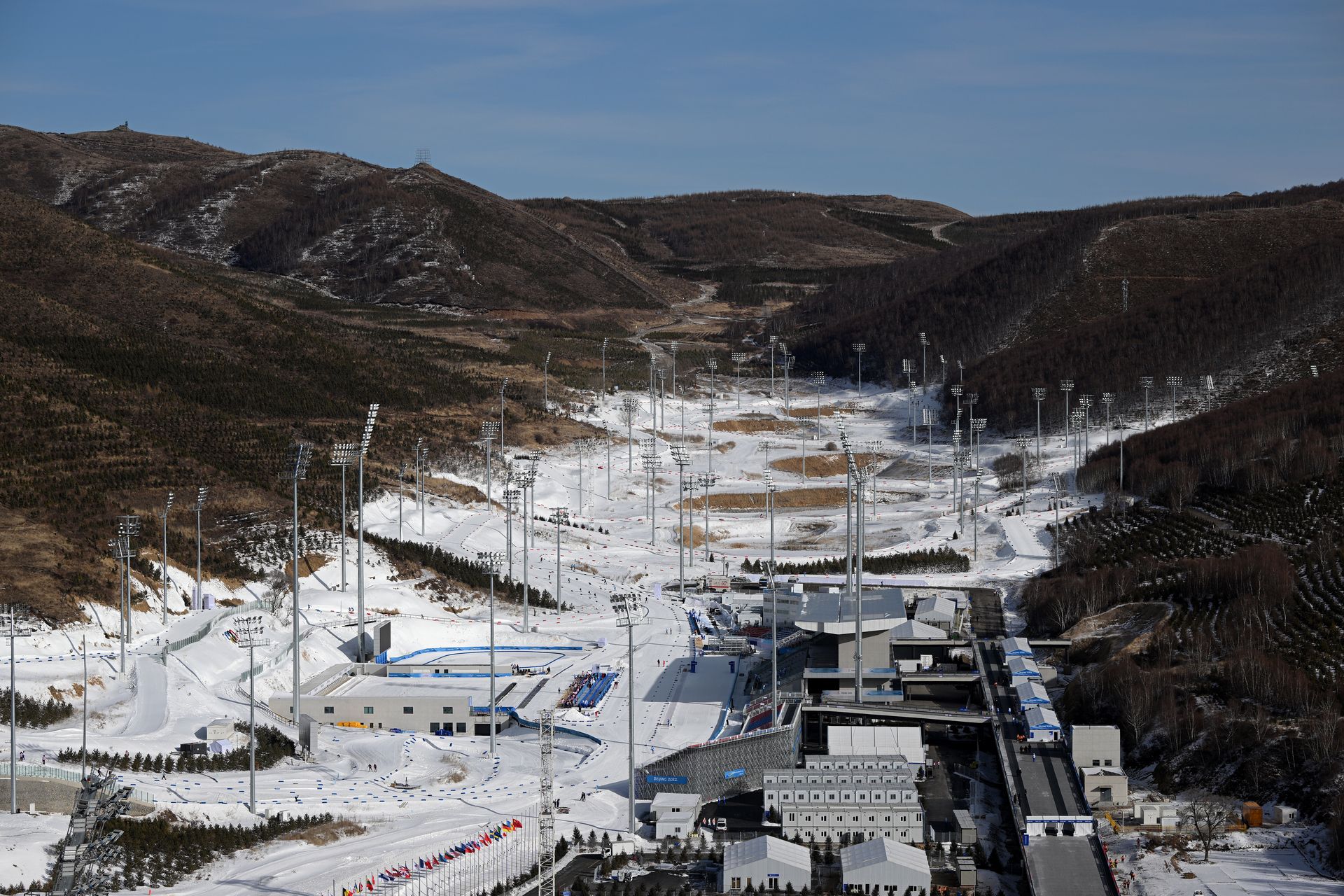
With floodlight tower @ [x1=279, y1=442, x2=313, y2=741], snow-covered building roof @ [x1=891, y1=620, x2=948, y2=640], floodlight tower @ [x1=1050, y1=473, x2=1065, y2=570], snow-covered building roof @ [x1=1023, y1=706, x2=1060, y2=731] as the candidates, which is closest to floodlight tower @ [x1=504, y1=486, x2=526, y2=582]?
floodlight tower @ [x1=279, y1=442, x2=313, y2=741]

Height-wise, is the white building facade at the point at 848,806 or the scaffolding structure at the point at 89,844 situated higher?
the scaffolding structure at the point at 89,844

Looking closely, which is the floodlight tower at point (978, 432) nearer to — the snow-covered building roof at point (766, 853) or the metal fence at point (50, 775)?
the snow-covered building roof at point (766, 853)

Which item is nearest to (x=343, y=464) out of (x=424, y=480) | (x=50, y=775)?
(x=50, y=775)

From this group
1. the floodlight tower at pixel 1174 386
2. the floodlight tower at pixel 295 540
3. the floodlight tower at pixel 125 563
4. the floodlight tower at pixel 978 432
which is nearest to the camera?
the floodlight tower at pixel 295 540

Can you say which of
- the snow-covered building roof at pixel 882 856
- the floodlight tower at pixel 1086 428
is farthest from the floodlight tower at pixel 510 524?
the floodlight tower at pixel 1086 428

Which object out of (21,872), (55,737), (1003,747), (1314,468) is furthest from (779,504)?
(21,872)

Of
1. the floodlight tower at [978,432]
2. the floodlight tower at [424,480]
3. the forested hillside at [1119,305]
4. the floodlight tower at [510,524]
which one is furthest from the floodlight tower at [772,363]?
the floodlight tower at [510,524]

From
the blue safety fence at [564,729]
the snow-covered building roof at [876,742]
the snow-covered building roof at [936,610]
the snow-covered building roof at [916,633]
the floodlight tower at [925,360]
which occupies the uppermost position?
the floodlight tower at [925,360]

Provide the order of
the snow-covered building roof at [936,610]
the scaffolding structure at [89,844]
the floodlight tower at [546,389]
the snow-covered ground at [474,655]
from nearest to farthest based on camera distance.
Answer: the scaffolding structure at [89,844] < the snow-covered ground at [474,655] < the snow-covered building roof at [936,610] < the floodlight tower at [546,389]

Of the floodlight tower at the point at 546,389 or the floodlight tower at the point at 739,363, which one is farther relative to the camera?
the floodlight tower at the point at 739,363
